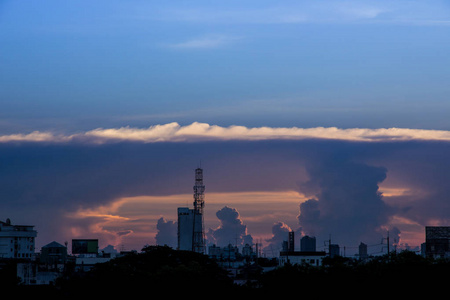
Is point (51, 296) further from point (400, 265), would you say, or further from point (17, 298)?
point (400, 265)

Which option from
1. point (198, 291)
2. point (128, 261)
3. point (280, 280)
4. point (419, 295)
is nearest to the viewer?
point (419, 295)

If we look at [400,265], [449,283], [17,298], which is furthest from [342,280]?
[17,298]

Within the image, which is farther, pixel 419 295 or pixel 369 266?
pixel 369 266

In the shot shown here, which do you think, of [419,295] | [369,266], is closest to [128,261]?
[369,266]

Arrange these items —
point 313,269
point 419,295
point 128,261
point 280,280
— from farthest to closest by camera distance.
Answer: point 128,261 → point 313,269 → point 280,280 → point 419,295

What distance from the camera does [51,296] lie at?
14188 centimetres

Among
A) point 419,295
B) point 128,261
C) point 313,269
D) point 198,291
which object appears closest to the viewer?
point 419,295

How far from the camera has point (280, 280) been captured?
137m

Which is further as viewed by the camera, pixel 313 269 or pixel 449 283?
pixel 313 269

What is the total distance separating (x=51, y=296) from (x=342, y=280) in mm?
49655

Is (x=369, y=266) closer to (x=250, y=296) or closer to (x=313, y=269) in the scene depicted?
(x=313, y=269)

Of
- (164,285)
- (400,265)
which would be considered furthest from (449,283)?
(164,285)

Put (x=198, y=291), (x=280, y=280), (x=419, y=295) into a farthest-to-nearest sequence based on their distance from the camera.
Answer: (x=280, y=280), (x=198, y=291), (x=419, y=295)

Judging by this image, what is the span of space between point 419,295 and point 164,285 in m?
39.4
